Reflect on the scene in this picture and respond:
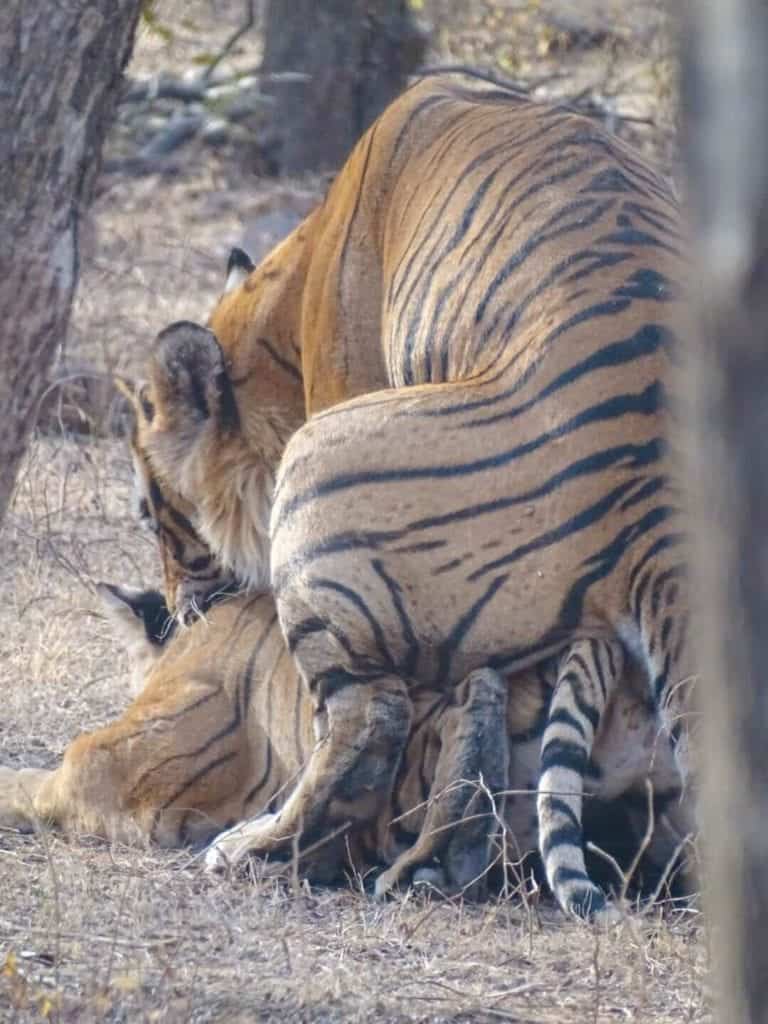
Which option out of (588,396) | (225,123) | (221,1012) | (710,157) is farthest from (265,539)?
(225,123)

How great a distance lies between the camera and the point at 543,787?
4.11 m

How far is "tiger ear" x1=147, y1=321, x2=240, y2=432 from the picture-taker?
5.47 metres

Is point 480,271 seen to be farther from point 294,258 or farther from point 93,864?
point 93,864

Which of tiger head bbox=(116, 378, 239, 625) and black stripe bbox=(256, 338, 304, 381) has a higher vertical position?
Result: black stripe bbox=(256, 338, 304, 381)

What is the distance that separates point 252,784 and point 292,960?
44.1 inches

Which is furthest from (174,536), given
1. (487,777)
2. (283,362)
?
(487,777)

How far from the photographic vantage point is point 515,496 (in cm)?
444

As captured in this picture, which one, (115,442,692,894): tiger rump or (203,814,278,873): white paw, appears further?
(203,814,278,873): white paw

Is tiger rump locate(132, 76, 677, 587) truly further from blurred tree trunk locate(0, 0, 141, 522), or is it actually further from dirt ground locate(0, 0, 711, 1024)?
dirt ground locate(0, 0, 711, 1024)

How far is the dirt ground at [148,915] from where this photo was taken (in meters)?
3.38

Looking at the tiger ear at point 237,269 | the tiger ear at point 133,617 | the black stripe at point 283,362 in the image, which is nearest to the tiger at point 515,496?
the black stripe at point 283,362

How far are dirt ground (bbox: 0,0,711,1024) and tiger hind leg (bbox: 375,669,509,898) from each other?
96 millimetres

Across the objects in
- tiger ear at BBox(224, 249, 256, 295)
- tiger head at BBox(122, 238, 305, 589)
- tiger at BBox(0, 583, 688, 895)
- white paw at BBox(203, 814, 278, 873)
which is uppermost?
tiger ear at BBox(224, 249, 256, 295)

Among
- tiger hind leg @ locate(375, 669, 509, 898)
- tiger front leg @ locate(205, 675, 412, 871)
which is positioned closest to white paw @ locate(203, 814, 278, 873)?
Result: tiger front leg @ locate(205, 675, 412, 871)
